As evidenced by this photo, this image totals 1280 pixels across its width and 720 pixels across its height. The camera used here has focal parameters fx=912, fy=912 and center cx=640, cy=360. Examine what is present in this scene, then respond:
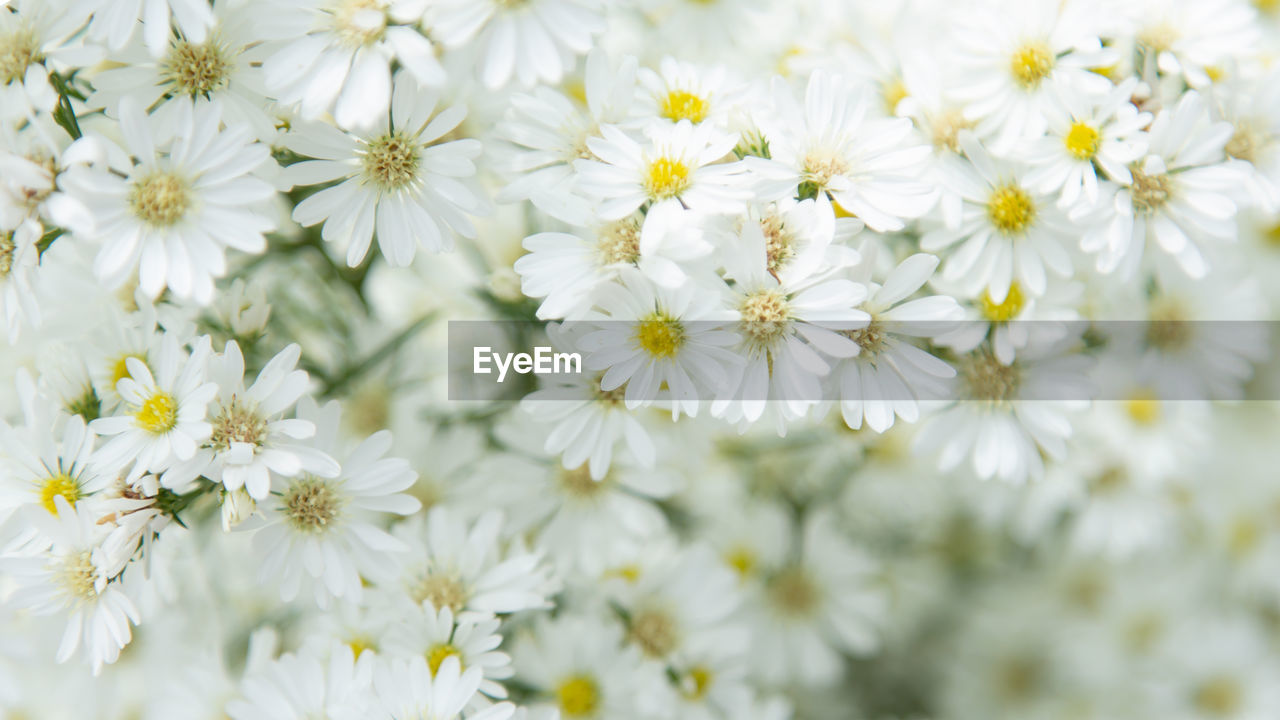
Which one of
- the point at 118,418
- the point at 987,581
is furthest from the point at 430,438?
the point at 987,581

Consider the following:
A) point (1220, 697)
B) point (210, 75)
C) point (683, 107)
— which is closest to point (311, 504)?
point (210, 75)

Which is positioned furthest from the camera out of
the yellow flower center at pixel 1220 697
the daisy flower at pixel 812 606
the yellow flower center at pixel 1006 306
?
the yellow flower center at pixel 1220 697

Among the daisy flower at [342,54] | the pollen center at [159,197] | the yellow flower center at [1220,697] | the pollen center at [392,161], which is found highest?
the daisy flower at [342,54]

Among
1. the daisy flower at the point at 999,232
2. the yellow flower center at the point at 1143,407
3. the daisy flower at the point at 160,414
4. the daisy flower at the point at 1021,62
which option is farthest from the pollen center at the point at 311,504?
the yellow flower center at the point at 1143,407

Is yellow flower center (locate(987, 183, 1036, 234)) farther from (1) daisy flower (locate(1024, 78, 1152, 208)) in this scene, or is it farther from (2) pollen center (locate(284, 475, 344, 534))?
(2) pollen center (locate(284, 475, 344, 534))

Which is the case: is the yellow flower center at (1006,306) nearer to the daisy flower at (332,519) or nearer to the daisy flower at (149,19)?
the daisy flower at (332,519)

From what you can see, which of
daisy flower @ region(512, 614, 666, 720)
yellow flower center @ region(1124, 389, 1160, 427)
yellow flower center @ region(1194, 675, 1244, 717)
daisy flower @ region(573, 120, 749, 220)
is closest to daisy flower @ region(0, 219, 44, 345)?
daisy flower @ region(573, 120, 749, 220)
